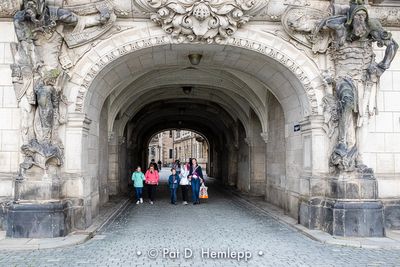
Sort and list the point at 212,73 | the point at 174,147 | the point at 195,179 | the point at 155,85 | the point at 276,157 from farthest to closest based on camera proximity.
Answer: the point at 174,147, the point at 155,85, the point at 195,179, the point at 212,73, the point at 276,157

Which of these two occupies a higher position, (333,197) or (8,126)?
(8,126)

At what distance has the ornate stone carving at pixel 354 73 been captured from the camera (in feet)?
28.4

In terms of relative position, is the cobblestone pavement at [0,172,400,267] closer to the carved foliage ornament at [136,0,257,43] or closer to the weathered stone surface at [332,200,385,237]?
the weathered stone surface at [332,200,385,237]

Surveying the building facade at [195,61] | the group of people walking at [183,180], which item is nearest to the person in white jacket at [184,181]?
the group of people walking at [183,180]

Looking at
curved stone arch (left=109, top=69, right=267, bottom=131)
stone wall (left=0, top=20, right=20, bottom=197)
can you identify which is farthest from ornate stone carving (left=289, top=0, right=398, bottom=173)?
stone wall (left=0, top=20, right=20, bottom=197)

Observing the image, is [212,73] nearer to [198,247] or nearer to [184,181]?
[184,181]

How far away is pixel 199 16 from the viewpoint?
349 inches

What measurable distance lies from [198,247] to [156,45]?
446 cm

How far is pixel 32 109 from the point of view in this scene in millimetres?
8281

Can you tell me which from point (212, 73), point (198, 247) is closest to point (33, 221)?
point (198, 247)

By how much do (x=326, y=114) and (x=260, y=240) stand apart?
314 centimetres

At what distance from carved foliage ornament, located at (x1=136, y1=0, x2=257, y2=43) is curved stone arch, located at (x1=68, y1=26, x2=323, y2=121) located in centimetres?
28

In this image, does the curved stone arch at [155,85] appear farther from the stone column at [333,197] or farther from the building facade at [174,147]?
the building facade at [174,147]

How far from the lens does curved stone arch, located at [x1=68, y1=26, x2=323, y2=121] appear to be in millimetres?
8984
